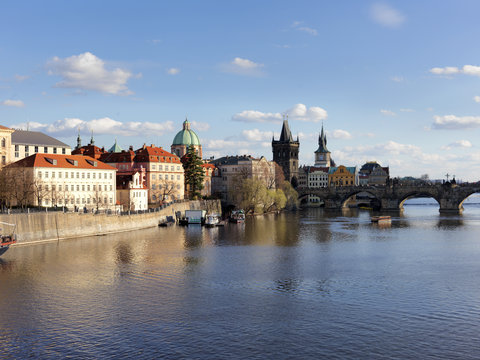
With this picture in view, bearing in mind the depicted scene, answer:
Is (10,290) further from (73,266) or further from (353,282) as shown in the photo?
(353,282)

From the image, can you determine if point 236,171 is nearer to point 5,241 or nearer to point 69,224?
point 69,224

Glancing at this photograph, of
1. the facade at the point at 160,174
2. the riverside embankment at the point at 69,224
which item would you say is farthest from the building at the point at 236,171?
the riverside embankment at the point at 69,224

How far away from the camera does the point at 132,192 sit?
370 ft

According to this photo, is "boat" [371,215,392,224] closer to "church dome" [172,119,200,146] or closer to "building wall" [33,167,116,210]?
"building wall" [33,167,116,210]

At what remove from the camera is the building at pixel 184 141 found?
18362 centimetres

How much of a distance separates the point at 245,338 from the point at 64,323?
12429 mm

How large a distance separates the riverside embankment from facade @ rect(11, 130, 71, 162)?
3061 cm

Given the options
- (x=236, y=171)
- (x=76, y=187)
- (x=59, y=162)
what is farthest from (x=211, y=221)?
(x=236, y=171)

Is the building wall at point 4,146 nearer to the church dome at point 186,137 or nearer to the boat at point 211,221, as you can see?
the boat at point 211,221

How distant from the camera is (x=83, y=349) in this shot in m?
31.9

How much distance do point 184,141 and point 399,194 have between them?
72.1 meters

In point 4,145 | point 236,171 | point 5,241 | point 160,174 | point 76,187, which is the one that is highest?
point 4,145

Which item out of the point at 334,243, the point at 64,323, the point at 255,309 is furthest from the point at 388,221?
the point at 64,323

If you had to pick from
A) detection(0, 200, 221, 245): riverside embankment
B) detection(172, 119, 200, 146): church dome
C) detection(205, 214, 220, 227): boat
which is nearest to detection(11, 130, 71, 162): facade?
detection(0, 200, 221, 245): riverside embankment
